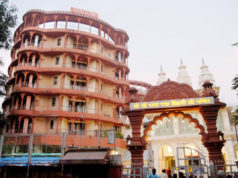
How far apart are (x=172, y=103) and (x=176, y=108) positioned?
0.49 meters

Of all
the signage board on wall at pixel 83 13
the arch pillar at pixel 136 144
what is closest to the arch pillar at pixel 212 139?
the arch pillar at pixel 136 144

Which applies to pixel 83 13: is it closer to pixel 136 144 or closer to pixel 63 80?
pixel 63 80

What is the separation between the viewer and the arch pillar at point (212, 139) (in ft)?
42.1

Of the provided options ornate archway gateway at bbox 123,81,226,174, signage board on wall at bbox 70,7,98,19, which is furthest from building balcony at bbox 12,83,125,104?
ornate archway gateway at bbox 123,81,226,174

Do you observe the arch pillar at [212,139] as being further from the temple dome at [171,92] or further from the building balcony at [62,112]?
the building balcony at [62,112]

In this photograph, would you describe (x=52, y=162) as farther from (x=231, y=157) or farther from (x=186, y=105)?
(x=231, y=157)

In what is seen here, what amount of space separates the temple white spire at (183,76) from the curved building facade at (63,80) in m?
13.3

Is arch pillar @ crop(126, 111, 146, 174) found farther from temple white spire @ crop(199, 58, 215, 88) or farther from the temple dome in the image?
temple white spire @ crop(199, 58, 215, 88)

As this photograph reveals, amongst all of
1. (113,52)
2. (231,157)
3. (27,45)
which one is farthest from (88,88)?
(231,157)

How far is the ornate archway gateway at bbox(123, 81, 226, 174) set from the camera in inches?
517

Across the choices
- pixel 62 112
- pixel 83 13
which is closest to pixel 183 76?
pixel 83 13

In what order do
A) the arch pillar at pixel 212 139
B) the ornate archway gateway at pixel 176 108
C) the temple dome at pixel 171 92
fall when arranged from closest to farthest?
the arch pillar at pixel 212 139
the ornate archway gateway at pixel 176 108
the temple dome at pixel 171 92

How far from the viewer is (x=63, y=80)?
107 feet

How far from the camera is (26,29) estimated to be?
110 ft
